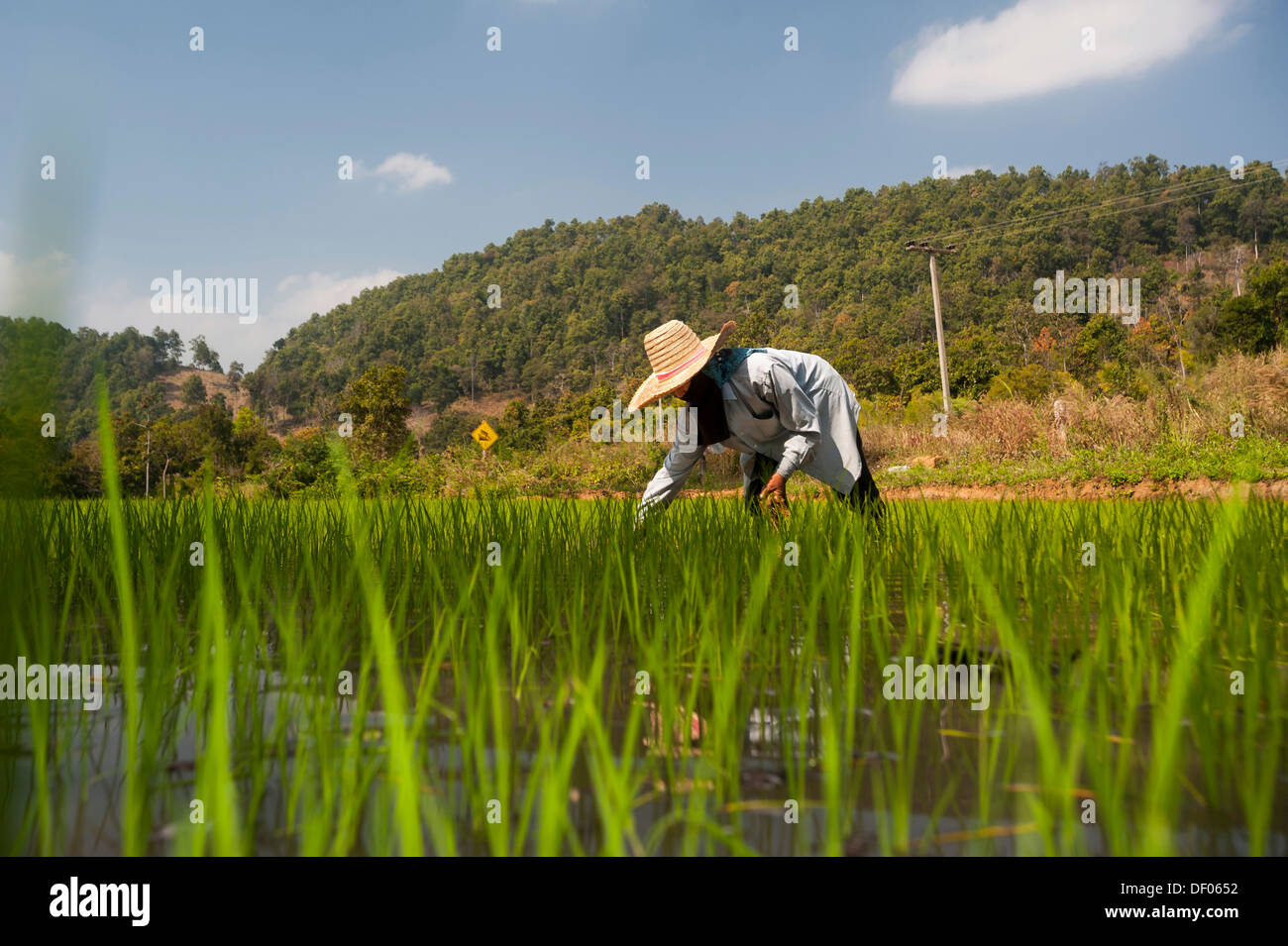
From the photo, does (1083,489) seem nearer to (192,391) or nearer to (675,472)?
(675,472)

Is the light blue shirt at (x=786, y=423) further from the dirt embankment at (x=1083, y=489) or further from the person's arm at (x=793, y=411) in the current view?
the dirt embankment at (x=1083, y=489)

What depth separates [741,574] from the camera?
7.56ft

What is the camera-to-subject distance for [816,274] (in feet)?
197

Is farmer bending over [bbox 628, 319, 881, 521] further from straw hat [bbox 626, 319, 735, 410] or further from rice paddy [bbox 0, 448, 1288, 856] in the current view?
rice paddy [bbox 0, 448, 1288, 856]

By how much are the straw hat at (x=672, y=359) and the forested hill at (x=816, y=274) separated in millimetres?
40148

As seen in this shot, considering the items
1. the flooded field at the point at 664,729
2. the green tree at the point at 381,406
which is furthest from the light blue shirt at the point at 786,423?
the green tree at the point at 381,406

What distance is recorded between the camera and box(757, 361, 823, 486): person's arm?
338 cm

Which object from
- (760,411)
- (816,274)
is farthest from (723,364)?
(816,274)

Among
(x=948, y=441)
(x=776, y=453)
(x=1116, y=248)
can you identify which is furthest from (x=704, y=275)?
(x=776, y=453)

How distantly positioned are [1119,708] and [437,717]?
4.02ft

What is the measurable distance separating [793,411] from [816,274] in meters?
60.6

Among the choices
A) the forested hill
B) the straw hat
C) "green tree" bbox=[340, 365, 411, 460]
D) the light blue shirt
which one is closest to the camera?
the straw hat

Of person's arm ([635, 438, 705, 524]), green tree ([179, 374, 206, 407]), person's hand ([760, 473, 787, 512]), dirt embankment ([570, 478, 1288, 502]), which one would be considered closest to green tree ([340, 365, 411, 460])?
dirt embankment ([570, 478, 1288, 502])
